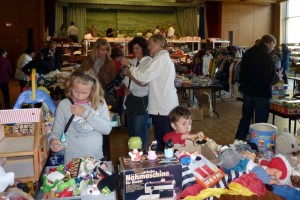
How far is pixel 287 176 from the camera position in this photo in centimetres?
180

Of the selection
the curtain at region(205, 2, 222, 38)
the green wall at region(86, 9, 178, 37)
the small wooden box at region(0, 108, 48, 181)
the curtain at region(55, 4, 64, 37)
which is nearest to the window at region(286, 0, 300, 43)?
the curtain at region(205, 2, 222, 38)

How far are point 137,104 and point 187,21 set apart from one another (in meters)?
13.5

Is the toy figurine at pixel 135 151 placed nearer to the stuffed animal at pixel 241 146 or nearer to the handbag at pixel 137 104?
the stuffed animal at pixel 241 146

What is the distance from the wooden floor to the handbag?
0.84 m

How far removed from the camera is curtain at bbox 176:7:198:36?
15.8m

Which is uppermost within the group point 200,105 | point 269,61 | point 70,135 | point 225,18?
point 225,18

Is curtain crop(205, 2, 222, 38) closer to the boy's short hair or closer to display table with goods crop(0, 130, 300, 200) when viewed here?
the boy's short hair

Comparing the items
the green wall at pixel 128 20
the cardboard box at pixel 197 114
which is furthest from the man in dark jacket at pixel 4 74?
the green wall at pixel 128 20

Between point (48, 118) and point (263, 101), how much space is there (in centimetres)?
268

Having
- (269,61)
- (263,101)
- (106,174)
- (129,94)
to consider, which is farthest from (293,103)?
(106,174)

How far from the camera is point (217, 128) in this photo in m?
5.61

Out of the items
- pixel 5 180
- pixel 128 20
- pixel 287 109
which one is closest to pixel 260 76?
pixel 287 109

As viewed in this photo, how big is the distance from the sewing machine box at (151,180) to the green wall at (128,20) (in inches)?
583

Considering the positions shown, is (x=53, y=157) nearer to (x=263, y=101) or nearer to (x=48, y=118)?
(x=48, y=118)
